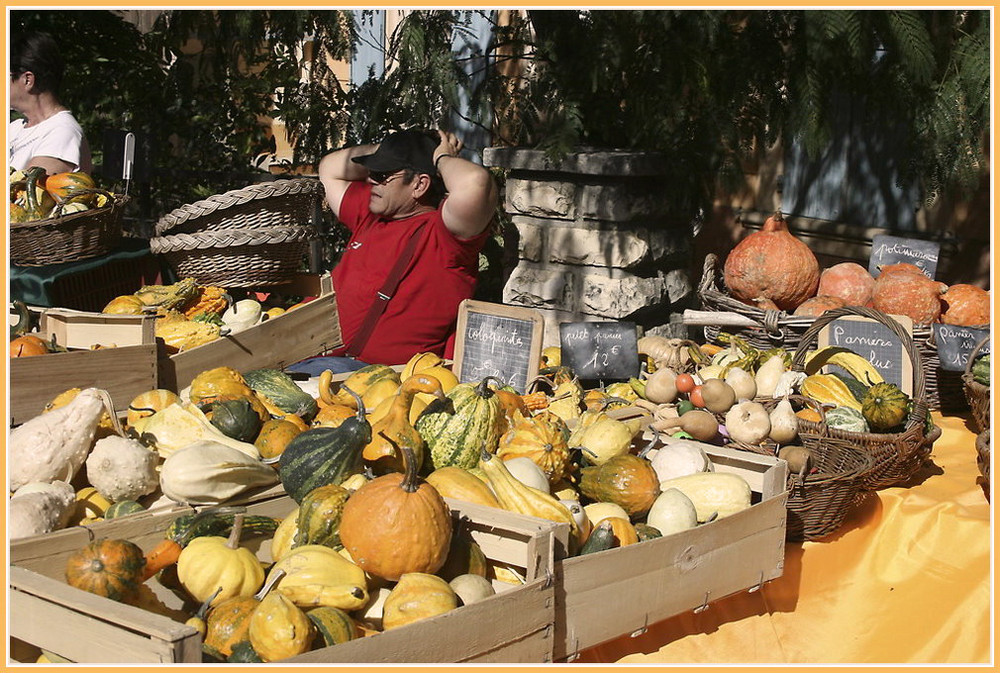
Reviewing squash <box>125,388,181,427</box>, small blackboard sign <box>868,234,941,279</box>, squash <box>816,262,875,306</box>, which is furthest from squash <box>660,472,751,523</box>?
small blackboard sign <box>868,234,941,279</box>

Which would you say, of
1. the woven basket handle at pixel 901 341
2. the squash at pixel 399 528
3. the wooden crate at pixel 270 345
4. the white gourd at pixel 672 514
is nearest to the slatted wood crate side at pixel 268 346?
the wooden crate at pixel 270 345

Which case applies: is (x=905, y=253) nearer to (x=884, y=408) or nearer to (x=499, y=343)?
(x=884, y=408)

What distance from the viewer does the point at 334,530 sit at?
2137 mm

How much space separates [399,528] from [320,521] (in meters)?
0.25

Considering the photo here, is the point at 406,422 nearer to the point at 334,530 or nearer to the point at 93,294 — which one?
the point at 334,530

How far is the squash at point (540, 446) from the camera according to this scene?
2547mm

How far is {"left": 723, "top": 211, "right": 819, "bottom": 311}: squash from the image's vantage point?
4.19m

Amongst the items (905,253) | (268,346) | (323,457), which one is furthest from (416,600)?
(905,253)

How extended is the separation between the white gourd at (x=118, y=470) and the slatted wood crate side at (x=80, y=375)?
63 cm

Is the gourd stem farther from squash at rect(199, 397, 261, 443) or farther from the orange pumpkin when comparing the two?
the orange pumpkin

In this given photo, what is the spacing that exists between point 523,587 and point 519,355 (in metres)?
1.52

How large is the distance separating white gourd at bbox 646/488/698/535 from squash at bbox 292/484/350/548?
2.70 feet

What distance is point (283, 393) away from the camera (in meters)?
3.01

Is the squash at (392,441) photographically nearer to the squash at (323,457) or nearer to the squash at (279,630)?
the squash at (323,457)
